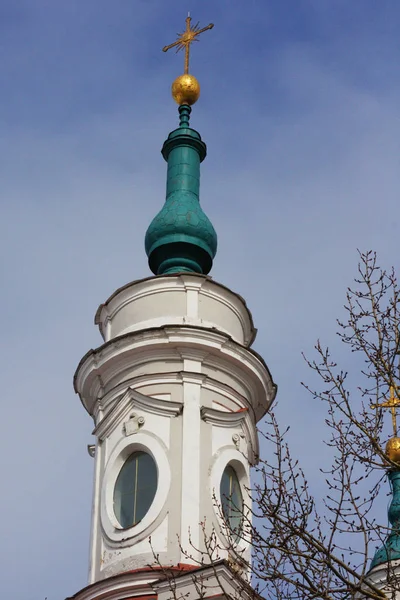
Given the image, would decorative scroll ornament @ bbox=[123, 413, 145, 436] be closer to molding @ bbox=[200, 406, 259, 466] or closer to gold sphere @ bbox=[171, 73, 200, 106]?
molding @ bbox=[200, 406, 259, 466]

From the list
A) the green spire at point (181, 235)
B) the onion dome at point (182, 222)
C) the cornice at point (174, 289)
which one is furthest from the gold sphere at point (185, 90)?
the cornice at point (174, 289)

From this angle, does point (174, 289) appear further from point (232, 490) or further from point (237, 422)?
point (232, 490)

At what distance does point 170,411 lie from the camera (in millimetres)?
15836

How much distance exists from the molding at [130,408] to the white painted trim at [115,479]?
310 millimetres

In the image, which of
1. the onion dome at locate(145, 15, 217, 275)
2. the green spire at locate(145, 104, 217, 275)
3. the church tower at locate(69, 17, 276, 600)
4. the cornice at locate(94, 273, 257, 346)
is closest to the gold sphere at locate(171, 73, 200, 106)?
the onion dome at locate(145, 15, 217, 275)

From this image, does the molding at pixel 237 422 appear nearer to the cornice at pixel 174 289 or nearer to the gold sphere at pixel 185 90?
the cornice at pixel 174 289

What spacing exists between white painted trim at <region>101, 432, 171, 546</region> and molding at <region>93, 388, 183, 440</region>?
0.31 meters

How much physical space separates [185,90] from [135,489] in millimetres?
6489

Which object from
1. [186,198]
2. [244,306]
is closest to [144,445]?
[244,306]

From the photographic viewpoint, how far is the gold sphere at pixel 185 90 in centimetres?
1961

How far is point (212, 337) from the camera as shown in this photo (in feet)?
53.5

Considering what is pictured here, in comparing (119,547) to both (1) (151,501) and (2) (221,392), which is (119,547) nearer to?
(1) (151,501)

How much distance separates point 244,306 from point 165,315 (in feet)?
3.88

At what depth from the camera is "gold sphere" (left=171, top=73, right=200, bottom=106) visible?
772 inches
